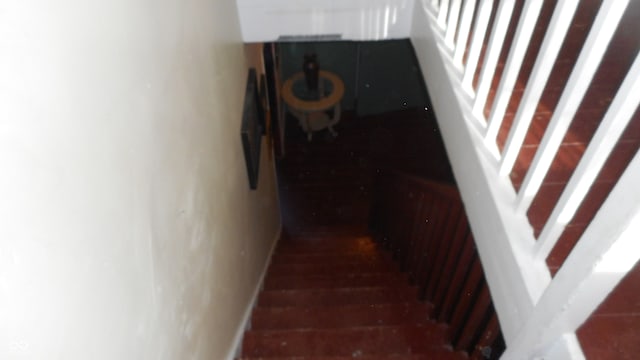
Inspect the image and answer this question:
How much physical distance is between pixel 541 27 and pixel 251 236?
2062mm

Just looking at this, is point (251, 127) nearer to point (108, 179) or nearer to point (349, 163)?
point (108, 179)

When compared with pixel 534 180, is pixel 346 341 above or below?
below

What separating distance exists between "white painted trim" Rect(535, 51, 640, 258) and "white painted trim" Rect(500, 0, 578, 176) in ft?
0.85

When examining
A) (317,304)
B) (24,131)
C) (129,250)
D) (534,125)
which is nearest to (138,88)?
(129,250)

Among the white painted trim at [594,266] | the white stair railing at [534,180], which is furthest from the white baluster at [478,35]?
the white painted trim at [594,266]

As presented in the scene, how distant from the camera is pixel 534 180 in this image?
1.45 m

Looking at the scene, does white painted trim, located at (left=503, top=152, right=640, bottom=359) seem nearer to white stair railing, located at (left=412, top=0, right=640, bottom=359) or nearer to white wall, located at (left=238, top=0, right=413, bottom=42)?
white stair railing, located at (left=412, top=0, right=640, bottom=359)

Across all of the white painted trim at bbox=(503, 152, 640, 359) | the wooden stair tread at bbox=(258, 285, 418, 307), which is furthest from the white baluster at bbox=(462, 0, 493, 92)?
the wooden stair tread at bbox=(258, 285, 418, 307)

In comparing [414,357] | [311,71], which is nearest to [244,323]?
[414,357]

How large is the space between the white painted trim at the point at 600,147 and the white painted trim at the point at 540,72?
0.26 meters

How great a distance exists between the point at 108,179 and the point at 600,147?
1.03 metres

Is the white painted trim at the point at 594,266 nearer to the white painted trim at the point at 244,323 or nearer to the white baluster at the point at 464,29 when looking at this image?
the white baluster at the point at 464,29

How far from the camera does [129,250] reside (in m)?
1.30

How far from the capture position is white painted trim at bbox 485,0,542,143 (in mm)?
1398
